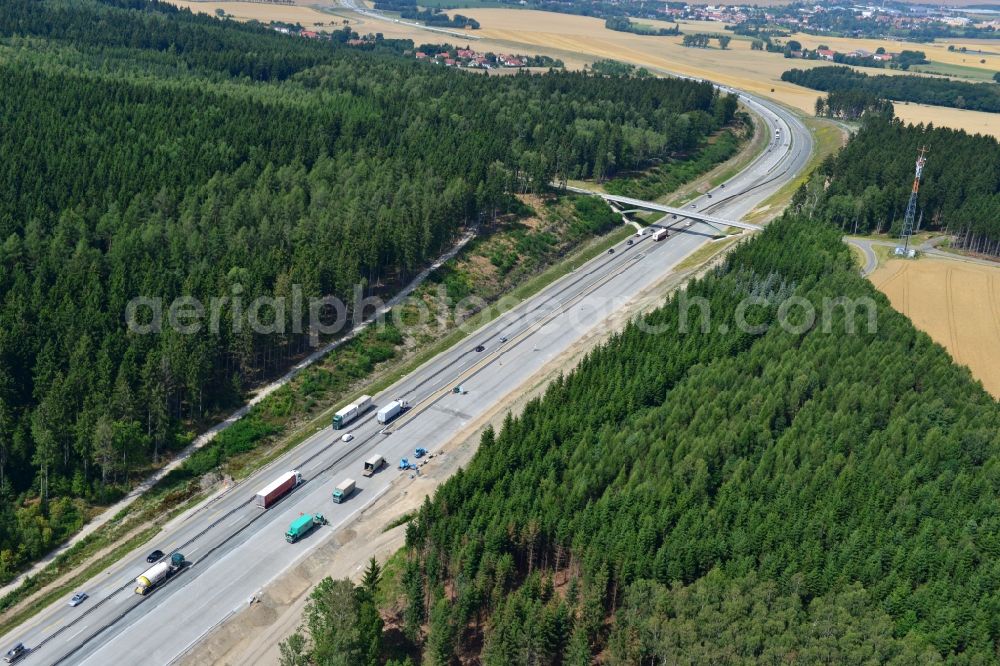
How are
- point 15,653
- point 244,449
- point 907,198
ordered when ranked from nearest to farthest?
point 15,653 → point 244,449 → point 907,198

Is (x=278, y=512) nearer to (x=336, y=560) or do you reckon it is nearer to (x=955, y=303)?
(x=336, y=560)

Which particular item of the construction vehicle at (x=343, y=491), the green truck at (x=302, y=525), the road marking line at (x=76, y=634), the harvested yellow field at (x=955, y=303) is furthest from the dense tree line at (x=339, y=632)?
the harvested yellow field at (x=955, y=303)

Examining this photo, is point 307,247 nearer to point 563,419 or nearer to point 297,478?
point 297,478

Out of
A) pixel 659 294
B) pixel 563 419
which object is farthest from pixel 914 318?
pixel 563 419

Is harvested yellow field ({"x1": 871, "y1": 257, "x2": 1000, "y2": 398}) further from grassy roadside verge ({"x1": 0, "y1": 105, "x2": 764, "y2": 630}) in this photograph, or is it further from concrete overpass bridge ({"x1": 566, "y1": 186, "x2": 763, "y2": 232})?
grassy roadside verge ({"x1": 0, "y1": 105, "x2": 764, "y2": 630})

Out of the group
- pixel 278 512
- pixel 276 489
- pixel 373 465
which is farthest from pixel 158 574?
pixel 373 465

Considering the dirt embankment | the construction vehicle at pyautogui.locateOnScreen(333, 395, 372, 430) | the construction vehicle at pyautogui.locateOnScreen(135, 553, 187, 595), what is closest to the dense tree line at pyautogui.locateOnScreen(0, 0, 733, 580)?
the construction vehicle at pyautogui.locateOnScreen(135, 553, 187, 595)

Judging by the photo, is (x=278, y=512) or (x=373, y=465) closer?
(x=278, y=512)
